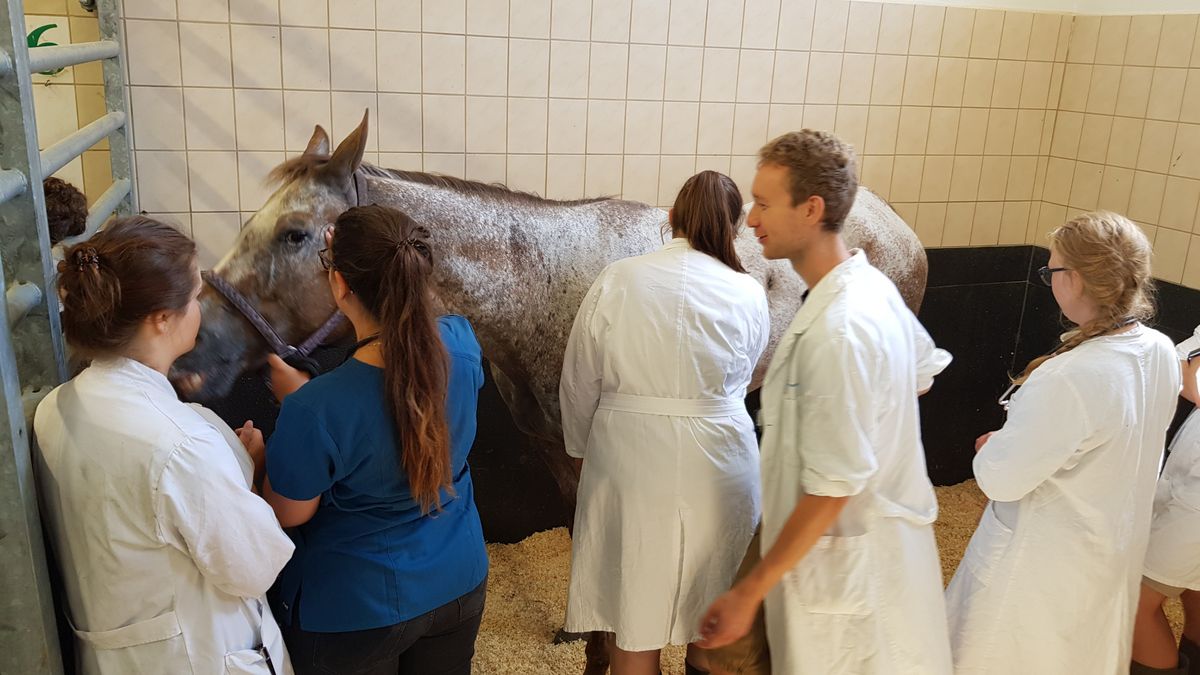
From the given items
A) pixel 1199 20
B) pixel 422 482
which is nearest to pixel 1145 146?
pixel 1199 20

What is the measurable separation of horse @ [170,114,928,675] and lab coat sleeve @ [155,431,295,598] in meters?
0.83

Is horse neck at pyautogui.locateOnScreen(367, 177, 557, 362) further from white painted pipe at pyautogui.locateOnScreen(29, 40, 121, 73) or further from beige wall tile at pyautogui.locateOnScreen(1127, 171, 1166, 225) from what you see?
beige wall tile at pyautogui.locateOnScreen(1127, 171, 1166, 225)

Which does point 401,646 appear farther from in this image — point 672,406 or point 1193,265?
point 1193,265

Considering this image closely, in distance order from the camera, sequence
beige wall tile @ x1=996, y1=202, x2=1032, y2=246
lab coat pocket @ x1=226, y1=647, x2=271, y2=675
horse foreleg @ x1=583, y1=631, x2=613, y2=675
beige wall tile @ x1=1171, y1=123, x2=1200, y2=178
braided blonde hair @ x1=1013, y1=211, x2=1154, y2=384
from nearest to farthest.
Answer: lab coat pocket @ x1=226, y1=647, x2=271, y2=675
braided blonde hair @ x1=1013, y1=211, x2=1154, y2=384
horse foreleg @ x1=583, y1=631, x2=613, y2=675
beige wall tile @ x1=1171, y1=123, x2=1200, y2=178
beige wall tile @ x1=996, y1=202, x2=1032, y2=246

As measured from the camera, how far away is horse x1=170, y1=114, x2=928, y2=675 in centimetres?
226

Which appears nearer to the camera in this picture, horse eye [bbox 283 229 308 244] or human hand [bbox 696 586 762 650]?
human hand [bbox 696 586 762 650]

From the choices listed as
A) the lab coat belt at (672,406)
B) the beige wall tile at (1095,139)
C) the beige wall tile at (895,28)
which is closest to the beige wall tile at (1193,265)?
the beige wall tile at (1095,139)

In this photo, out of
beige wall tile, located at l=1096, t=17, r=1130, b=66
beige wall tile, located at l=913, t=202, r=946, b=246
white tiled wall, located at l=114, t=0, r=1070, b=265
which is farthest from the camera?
beige wall tile, located at l=913, t=202, r=946, b=246

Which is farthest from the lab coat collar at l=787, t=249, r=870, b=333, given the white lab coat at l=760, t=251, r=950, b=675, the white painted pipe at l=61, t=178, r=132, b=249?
the white painted pipe at l=61, t=178, r=132, b=249

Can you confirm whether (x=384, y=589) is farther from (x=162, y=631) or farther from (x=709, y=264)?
(x=709, y=264)

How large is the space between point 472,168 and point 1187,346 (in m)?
2.46

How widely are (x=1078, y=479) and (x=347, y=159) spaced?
1.88 metres

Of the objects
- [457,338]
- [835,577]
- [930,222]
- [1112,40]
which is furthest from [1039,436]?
[1112,40]

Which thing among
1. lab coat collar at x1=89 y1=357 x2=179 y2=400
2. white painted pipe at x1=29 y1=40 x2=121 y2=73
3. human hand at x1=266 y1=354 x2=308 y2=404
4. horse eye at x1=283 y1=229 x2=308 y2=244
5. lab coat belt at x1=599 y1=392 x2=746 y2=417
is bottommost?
lab coat belt at x1=599 y1=392 x2=746 y2=417
